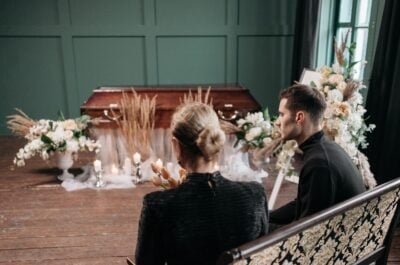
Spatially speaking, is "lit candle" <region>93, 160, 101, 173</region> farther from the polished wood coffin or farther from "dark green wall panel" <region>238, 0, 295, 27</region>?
"dark green wall panel" <region>238, 0, 295, 27</region>

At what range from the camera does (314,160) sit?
148 centimetres

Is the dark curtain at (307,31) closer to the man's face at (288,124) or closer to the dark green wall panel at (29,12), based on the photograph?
the man's face at (288,124)

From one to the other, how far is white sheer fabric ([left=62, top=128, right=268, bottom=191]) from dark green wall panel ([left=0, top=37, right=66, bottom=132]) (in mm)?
1877

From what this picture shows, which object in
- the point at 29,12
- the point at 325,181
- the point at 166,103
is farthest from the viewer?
the point at 29,12

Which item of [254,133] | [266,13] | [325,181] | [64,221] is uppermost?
[266,13]

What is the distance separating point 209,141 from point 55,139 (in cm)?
203

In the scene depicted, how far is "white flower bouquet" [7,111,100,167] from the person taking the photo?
2863 millimetres

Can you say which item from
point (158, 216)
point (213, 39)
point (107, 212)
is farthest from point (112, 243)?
Result: point (213, 39)

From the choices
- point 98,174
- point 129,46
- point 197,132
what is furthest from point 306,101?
point 129,46

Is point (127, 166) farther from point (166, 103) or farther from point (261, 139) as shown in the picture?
point (261, 139)

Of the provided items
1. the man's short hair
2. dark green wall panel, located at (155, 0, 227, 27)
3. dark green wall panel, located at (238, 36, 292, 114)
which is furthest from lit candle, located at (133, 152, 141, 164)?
dark green wall panel, located at (238, 36, 292, 114)

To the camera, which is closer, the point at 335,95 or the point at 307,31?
the point at 335,95

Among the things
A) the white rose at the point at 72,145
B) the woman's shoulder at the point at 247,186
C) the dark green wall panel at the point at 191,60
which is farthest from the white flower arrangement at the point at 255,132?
the dark green wall panel at the point at 191,60

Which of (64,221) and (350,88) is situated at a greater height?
(350,88)
